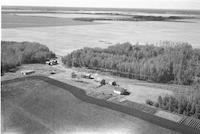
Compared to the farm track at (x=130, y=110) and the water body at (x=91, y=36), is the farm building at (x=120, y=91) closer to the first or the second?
the farm track at (x=130, y=110)

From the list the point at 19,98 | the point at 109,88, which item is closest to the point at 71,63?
the point at 109,88

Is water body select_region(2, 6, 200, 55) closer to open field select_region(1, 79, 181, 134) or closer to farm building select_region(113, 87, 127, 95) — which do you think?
farm building select_region(113, 87, 127, 95)

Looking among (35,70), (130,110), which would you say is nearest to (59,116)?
(130,110)

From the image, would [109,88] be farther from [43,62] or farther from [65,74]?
[43,62]

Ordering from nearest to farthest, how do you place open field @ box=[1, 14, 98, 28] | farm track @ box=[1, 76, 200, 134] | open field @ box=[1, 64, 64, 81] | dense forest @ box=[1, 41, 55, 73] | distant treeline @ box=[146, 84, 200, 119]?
farm track @ box=[1, 76, 200, 134]
distant treeline @ box=[146, 84, 200, 119]
open field @ box=[1, 64, 64, 81]
dense forest @ box=[1, 41, 55, 73]
open field @ box=[1, 14, 98, 28]

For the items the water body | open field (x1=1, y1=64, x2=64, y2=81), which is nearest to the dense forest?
open field (x1=1, y1=64, x2=64, y2=81)
